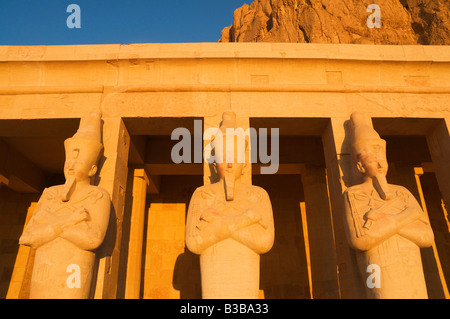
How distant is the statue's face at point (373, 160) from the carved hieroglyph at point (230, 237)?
1.34 m

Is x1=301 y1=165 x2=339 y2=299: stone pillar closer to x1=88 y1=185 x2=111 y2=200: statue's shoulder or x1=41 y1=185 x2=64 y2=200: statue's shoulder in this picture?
x1=88 y1=185 x2=111 y2=200: statue's shoulder

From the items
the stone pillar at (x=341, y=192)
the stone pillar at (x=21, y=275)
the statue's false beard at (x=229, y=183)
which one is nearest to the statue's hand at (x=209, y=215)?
the statue's false beard at (x=229, y=183)

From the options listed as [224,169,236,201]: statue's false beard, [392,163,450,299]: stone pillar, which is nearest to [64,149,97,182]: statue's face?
[224,169,236,201]: statue's false beard

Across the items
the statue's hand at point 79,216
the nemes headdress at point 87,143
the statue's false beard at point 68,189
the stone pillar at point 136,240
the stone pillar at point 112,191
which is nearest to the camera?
the statue's hand at point 79,216

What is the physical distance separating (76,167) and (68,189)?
309 mm

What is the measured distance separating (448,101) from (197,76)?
4115 mm

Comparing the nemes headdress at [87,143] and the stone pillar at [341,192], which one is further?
the stone pillar at [341,192]

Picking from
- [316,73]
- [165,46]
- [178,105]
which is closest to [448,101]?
[316,73]

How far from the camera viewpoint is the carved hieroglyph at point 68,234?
3.71 meters

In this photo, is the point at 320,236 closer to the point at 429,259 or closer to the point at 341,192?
the point at 429,259

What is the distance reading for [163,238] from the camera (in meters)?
8.17

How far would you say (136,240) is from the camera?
269 inches

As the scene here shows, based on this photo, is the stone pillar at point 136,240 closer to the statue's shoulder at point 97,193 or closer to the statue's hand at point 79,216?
the statue's shoulder at point 97,193

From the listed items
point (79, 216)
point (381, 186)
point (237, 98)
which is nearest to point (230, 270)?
point (79, 216)
